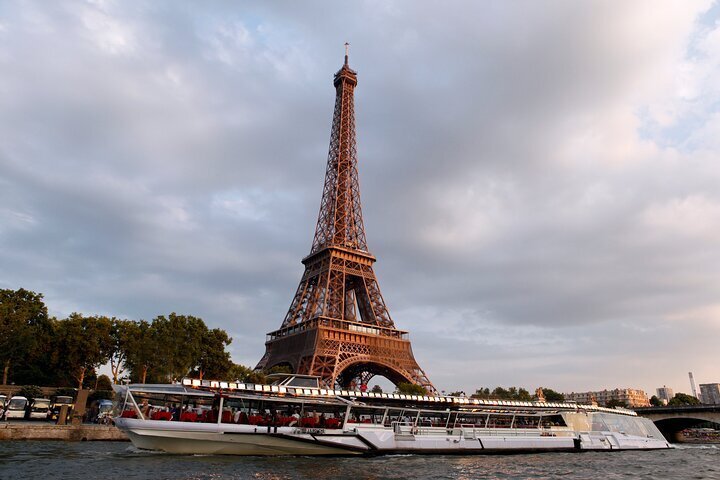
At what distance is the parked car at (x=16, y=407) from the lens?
155ft

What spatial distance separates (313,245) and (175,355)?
37.0 metres

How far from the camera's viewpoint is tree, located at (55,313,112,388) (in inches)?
2331

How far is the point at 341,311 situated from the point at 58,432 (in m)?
44.9

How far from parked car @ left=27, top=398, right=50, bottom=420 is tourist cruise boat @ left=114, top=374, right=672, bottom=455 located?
30079mm

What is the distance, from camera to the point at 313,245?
8875 centimetres

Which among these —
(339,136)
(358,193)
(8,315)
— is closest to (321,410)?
(8,315)

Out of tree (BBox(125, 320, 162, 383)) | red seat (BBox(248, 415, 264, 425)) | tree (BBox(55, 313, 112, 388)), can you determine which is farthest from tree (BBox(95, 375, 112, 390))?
red seat (BBox(248, 415, 264, 425))

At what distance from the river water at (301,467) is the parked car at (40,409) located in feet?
68.9

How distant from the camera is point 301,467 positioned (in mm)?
25672

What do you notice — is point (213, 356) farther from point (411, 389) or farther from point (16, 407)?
point (411, 389)

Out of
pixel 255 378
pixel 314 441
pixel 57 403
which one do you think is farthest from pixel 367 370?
pixel 314 441

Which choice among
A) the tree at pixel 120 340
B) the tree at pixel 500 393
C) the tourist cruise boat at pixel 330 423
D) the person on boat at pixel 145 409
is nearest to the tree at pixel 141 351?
the tree at pixel 120 340

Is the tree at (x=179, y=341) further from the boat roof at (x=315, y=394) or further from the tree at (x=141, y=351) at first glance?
the boat roof at (x=315, y=394)

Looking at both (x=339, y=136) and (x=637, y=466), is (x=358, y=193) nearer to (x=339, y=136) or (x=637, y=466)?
(x=339, y=136)
